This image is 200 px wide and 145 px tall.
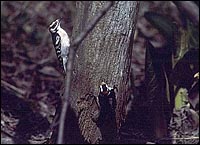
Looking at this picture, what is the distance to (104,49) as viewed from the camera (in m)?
2.21

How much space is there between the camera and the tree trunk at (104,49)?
7.13 feet

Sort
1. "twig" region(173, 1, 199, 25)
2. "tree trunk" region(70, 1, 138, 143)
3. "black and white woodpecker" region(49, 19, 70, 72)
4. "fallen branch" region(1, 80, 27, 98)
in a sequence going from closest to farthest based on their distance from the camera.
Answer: "tree trunk" region(70, 1, 138, 143) → "black and white woodpecker" region(49, 19, 70, 72) → "twig" region(173, 1, 199, 25) → "fallen branch" region(1, 80, 27, 98)

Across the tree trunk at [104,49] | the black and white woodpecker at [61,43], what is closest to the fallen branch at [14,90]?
the black and white woodpecker at [61,43]

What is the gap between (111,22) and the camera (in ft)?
7.13

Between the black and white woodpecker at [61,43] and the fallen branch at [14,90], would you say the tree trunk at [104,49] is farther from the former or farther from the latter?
the fallen branch at [14,90]

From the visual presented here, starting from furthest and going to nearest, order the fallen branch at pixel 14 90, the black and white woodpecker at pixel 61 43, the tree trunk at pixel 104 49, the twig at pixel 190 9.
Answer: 1. the fallen branch at pixel 14 90
2. the twig at pixel 190 9
3. the black and white woodpecker at pixel 61 43
4. the tree trunk at pixel 104 49

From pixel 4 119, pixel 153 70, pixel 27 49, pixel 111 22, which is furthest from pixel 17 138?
pixel 27 49

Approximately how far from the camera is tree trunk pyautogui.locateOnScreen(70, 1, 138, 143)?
2.17 meters

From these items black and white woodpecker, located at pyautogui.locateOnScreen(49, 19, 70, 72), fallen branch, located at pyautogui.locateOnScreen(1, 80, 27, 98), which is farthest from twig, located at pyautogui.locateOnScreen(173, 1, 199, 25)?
fallen branch, located at pyautogui.locateOnScreen(1, 80, 27, 98)

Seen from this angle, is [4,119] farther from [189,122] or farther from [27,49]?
[27,49]

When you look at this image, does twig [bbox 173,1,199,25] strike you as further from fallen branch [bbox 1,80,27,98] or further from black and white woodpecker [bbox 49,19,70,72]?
fallen branch [bbox 1,80,27,98]

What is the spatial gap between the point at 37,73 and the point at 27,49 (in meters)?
0.45

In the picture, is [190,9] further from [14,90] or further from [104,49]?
[14,90]

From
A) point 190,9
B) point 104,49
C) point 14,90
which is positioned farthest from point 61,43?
point 14,90
